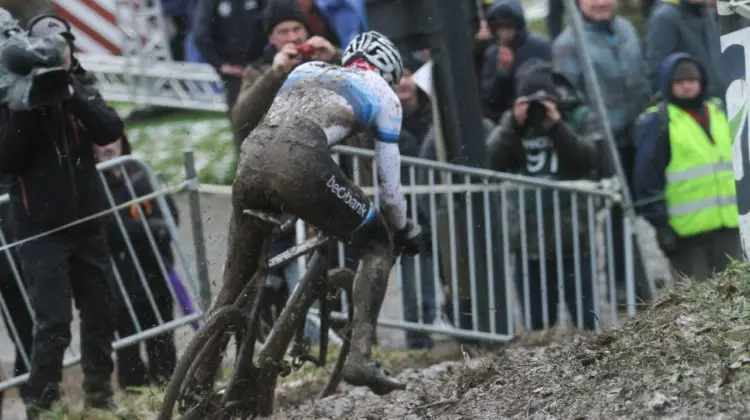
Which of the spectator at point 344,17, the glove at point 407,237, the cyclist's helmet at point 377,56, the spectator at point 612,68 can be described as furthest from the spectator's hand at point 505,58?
the glove at point 407,237

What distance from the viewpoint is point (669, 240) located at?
11281 mm

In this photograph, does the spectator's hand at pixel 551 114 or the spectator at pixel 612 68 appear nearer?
the spectator's hand at pixel 551 114

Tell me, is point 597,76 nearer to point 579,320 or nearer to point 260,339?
point 579,320

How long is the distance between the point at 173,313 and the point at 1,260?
45.3 inches

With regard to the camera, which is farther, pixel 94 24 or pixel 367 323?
pixel 94 24

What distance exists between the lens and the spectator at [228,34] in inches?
441

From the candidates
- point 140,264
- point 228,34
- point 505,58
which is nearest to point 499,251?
point 505,58

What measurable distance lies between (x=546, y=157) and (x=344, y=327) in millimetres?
2624

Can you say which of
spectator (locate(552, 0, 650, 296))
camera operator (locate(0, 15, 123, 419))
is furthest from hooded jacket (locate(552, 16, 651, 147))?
camera operator (locate(0, 15, 123, 419))

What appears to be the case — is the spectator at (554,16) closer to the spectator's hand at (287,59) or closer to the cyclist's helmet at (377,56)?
the spectator's hand at (287,59)

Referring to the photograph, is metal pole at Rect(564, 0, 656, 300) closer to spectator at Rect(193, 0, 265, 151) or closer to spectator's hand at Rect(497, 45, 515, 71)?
spectator's hand at Rect(497, 45, 515, 71)

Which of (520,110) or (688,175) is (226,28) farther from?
(688,175)

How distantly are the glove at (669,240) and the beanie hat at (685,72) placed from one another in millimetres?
1064

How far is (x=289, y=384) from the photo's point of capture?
9.80 m
